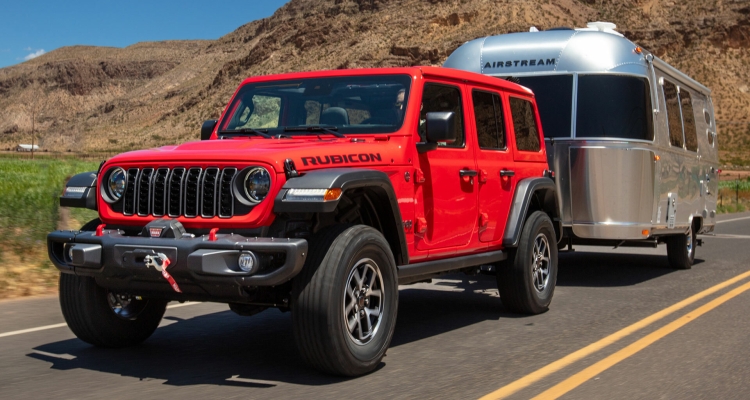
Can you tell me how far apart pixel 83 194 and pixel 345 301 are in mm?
2023

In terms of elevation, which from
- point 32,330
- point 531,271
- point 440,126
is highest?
point 440,126

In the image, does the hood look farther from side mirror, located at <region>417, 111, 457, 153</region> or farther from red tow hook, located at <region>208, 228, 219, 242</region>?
red tow hook, located at <region>208, 228, 219, 242</region>

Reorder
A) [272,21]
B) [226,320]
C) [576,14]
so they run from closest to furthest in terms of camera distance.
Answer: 1. [226,320]
2. [576,14]
3. [272,21]

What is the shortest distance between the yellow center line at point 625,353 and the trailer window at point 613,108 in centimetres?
226

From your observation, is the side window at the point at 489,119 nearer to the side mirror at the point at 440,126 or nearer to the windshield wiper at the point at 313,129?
the side mirror at the point at 440,126

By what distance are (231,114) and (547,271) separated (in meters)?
3.44

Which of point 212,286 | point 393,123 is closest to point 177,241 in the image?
point 212,286

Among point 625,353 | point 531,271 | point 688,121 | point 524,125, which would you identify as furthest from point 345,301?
point 688,121

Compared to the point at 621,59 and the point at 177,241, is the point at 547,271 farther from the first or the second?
the point at 177,241

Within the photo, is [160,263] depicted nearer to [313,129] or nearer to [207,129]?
[313,129]

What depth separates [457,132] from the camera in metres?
7.40

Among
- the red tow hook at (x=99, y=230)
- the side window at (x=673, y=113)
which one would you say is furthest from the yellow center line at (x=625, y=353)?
the side window at (x=673, y=113)

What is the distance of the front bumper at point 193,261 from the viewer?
17.5ft

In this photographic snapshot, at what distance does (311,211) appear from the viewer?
214 inches
